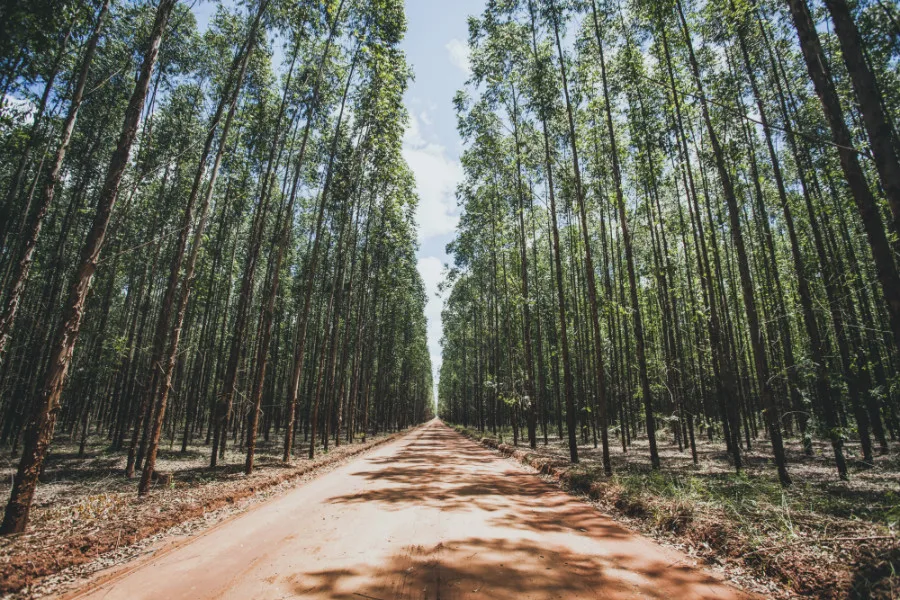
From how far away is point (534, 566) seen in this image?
12.7 ft

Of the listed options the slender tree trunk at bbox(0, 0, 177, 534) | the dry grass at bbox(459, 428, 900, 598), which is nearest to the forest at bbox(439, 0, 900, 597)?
the dry grass at bbox(459, 428, 900, 598)

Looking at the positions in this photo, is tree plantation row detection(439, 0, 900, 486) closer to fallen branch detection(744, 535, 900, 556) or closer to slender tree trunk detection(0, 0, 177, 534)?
fallen branch detection(744, 535, 900, 556)

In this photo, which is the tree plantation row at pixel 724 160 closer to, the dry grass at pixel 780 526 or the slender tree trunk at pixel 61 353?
the dry grass at pixel 780 526

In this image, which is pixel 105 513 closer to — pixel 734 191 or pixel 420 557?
pixel 420 557

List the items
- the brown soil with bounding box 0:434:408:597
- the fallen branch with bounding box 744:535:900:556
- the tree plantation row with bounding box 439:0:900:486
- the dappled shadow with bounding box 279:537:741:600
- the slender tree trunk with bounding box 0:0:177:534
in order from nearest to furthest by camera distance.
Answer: the dappled shadow with bounding box 279:537:741:600 < the fallen branch with bounding box 744:535:900:556 < the brown soil with bounding box 0:434:408:597 < the slender tree trunk with bounding box 0:0:177:534 < the tree plantation row with bounding box 439:0:900:486

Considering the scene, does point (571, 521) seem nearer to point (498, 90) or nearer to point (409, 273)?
point (498, 90)

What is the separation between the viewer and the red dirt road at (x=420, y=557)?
11.1 feet

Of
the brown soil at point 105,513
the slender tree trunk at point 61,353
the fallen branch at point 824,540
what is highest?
the slender tree trunk at point 61,353

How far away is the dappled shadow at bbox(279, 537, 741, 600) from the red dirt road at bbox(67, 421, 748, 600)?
0.04 ft

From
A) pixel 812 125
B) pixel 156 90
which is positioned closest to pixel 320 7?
pixel 156 90

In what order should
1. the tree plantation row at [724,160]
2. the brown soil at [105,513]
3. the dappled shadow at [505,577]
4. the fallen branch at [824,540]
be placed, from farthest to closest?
the tree plantation row at [724,160], the brown soil at [105,513], the fallen branch at [824,540], the dappled shadow at [505,577]

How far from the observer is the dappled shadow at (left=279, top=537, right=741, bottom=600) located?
3287mm

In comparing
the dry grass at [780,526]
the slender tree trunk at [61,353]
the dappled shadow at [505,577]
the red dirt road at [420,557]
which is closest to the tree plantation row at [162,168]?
the slender tree trunk at [61,353]

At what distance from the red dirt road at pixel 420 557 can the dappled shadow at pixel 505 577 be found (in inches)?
0.5
